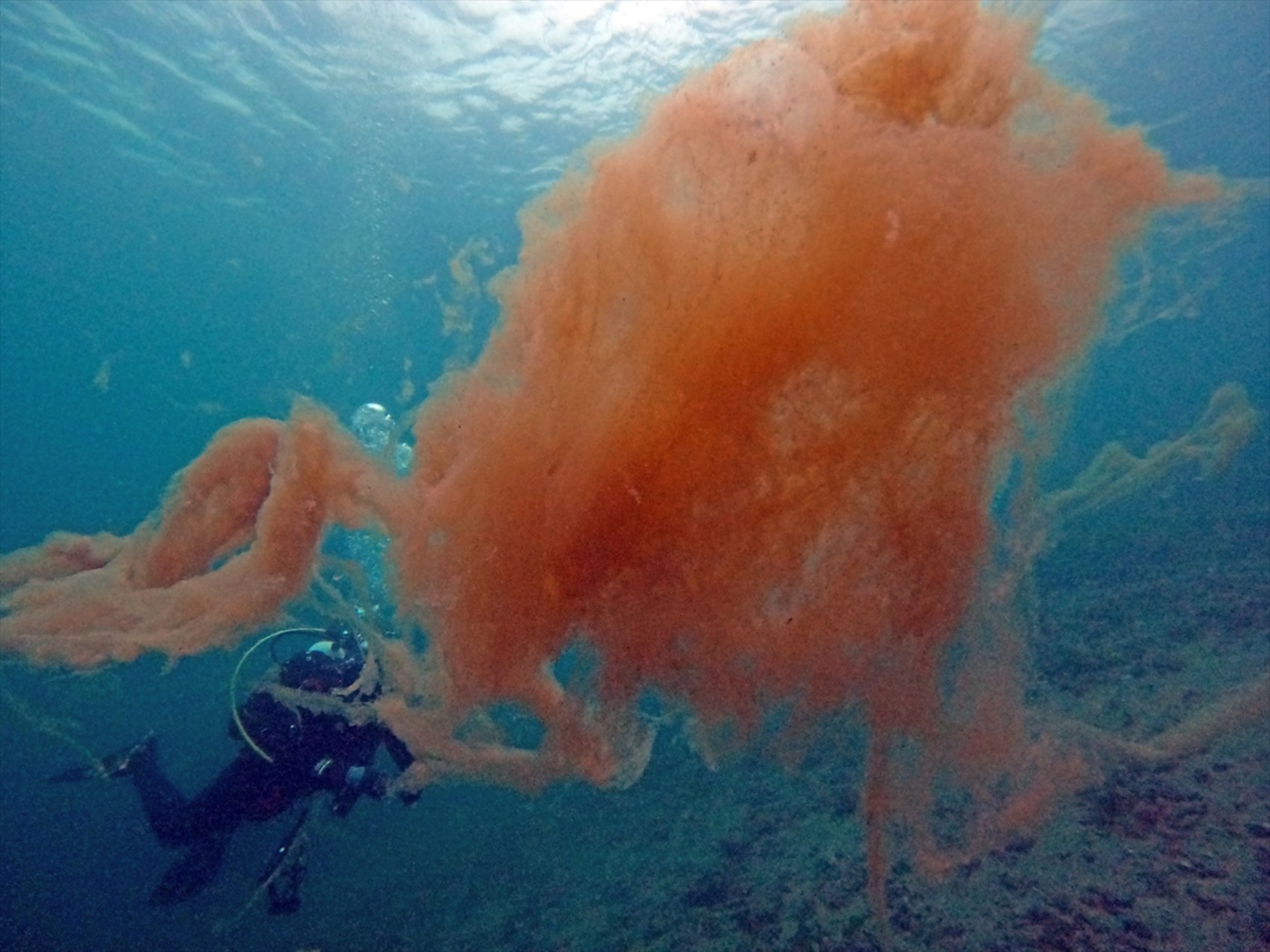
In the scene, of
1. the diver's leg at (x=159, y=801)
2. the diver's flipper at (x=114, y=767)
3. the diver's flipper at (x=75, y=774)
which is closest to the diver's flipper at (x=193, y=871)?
the diver's leg at (x=159, y=801)

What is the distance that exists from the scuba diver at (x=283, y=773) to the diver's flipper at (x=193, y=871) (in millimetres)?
10

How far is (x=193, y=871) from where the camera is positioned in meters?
8.66

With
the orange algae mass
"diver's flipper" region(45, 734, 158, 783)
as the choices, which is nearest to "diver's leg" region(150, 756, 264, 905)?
"diver's flipper" region(45, 734, 158, 783)

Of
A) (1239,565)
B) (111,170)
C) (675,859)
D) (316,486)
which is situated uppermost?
(111,170)

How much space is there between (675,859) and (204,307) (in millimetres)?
50764

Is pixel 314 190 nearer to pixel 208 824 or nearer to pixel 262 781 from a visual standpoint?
pixel 208 824

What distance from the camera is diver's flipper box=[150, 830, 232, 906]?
8.43 metres

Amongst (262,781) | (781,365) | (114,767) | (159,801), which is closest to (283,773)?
(262,781)

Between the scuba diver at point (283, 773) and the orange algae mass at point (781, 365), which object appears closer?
the orange algae mass at point (781, 365)

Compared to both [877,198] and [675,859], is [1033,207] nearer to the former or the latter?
[877,198]

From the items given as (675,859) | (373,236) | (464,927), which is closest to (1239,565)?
(675,859)

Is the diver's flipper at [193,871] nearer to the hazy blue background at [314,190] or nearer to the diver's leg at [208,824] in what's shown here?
the diver's leg at [208,824]

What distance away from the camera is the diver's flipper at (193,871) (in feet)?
27.7

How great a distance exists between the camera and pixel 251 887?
12070mm
